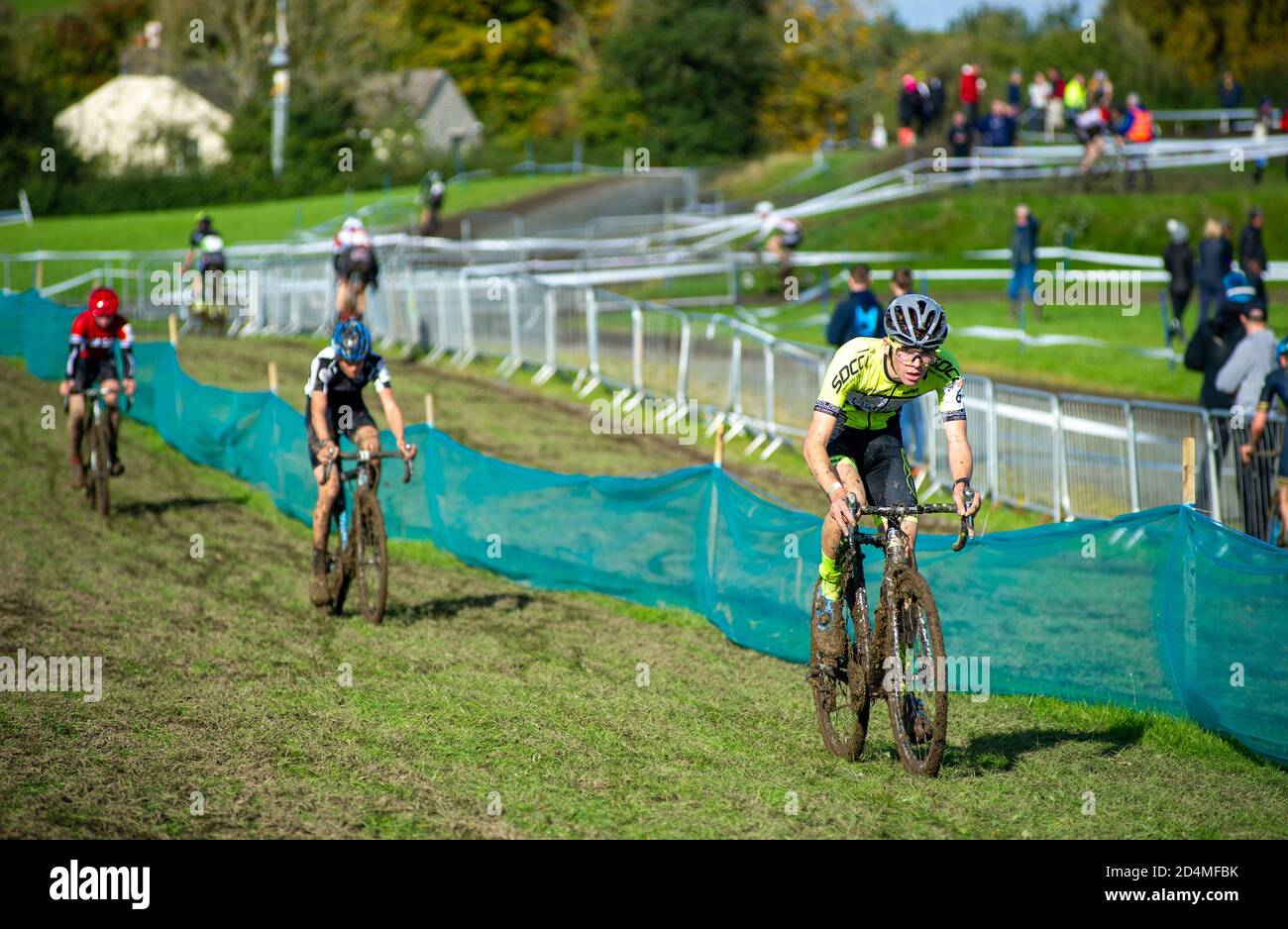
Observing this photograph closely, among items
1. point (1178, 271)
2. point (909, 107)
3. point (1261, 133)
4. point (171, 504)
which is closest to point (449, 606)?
point (171, 504)

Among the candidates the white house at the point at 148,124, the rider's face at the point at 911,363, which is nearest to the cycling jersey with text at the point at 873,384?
the rider's face at the point at 911,363

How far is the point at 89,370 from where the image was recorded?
1521 cm

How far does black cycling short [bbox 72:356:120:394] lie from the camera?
1516 centimetres

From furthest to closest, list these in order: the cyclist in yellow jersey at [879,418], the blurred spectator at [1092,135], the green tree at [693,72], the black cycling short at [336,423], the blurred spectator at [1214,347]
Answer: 1. the green tree at [693,72]
2. the blurred spectator at [1092,135]
3. the blurred spectator at [1214,347]
4. the black cycling short at [336,423]
5. the cyclist in yellow jersey at [879,418]

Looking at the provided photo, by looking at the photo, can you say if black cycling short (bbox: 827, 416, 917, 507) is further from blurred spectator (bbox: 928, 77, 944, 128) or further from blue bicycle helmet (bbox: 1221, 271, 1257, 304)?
blurred spectator (bbox: 928, 77, 944, 128)

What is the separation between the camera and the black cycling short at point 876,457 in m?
7.41

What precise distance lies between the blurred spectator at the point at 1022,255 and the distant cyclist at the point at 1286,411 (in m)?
13.1

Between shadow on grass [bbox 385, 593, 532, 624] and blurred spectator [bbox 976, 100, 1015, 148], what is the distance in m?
32.2

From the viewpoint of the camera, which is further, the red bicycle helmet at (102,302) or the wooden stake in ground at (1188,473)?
the red bicycle helmet at (102,302)

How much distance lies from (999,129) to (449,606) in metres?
33.6

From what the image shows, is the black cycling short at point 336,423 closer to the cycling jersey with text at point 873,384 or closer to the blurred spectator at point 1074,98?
the cycling jersey with text at point 873,384

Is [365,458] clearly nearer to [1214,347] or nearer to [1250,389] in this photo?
[1250,389]

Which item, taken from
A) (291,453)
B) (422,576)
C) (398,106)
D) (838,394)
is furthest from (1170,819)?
(398,106)

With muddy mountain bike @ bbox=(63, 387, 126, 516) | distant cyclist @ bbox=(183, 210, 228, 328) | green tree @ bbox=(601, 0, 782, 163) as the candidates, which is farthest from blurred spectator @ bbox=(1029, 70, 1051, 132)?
muddy mountain bike @ bbox=(63, 387, 126, 516)
